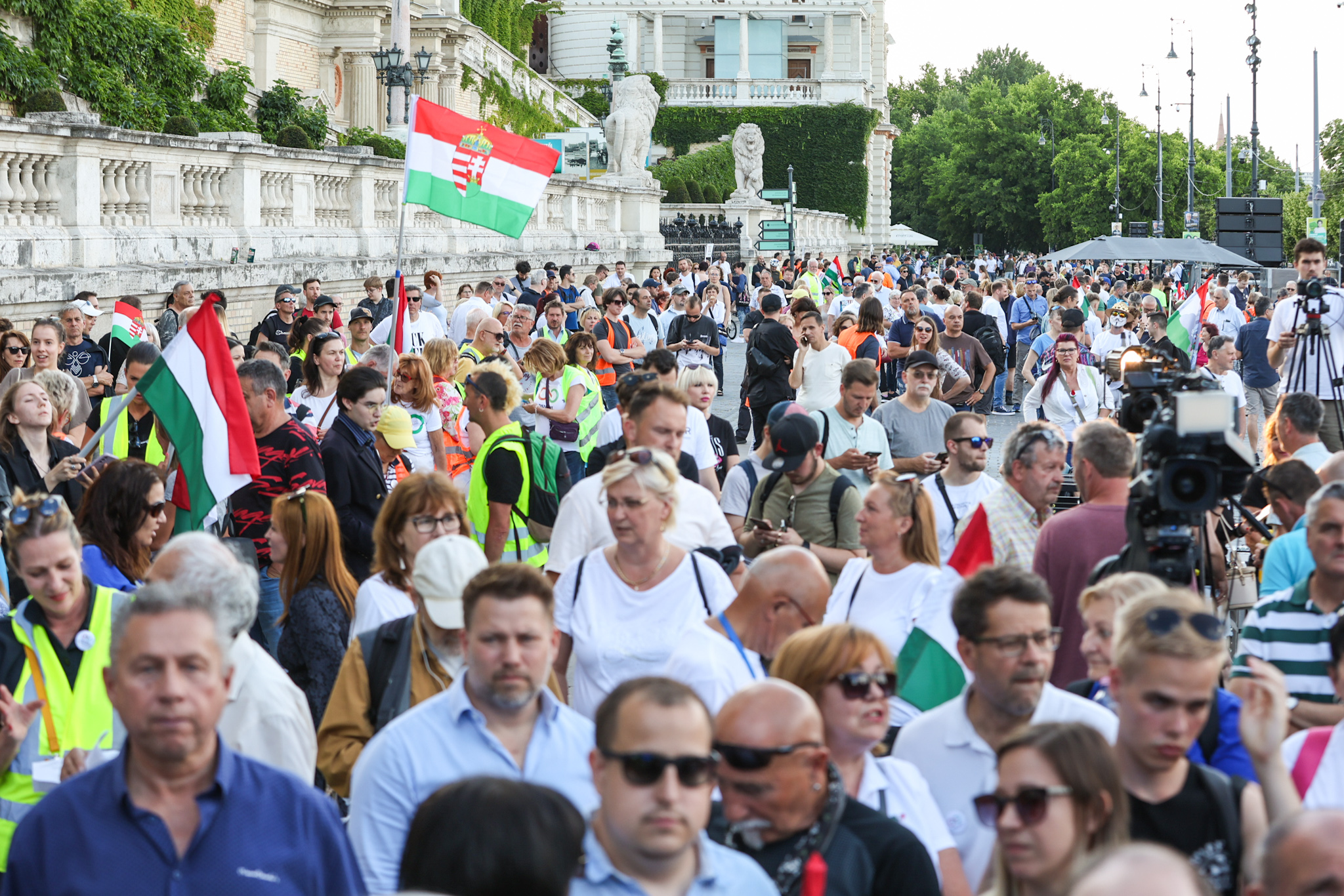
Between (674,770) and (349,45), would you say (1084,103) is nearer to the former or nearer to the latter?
(349,45)

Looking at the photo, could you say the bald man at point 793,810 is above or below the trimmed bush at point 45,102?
below

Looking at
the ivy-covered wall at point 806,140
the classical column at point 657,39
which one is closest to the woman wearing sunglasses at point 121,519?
the ivy-covered wall at point 806,140

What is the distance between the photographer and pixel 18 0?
20719 mm

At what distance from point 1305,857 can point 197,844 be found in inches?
82.2

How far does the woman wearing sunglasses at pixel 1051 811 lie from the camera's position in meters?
3.17

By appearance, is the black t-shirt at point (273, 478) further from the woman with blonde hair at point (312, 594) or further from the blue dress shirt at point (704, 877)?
the blue dress shirt at point (704, 877)

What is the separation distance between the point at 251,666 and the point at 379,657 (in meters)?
0.48

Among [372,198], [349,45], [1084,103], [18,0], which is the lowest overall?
[372,198]

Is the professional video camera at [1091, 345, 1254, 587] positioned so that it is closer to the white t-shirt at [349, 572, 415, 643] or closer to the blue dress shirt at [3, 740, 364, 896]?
the white t-shirt at [349, 572, 415, 643]

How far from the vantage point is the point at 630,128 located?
38.4m

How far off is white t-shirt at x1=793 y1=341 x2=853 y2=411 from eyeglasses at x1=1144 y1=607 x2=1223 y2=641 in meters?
7.29

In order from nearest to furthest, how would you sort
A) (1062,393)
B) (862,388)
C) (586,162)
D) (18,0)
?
1. (862,388)
2. (1062,393)
3. (18,0)
4. (586,162)

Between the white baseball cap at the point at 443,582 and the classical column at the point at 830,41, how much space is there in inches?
3055

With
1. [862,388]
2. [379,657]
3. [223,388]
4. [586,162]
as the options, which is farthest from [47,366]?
[586,162]
